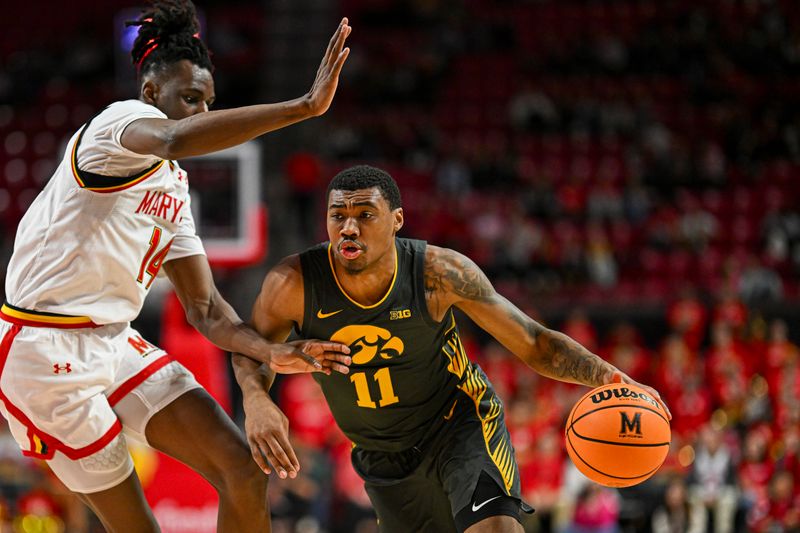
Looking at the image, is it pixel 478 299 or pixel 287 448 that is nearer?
pixel 287 448

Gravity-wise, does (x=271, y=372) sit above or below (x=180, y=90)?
below

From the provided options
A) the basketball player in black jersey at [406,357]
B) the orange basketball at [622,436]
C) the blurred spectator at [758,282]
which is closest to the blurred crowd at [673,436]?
the blurred spectator at [758,282]

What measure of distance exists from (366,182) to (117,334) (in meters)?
1.22

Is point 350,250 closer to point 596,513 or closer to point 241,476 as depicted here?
point 241,476

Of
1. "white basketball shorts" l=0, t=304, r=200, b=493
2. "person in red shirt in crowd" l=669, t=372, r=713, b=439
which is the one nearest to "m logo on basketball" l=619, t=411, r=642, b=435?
"white basketball shorts" l=0, t=304, r=200, b=493

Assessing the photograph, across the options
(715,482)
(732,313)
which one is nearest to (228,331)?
(715,482)

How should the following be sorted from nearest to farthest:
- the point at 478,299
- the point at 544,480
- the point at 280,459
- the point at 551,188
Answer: the point at 280,459
the point at 478,299
the point at 544,480
the point at 551,188

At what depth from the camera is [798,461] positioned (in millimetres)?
10570

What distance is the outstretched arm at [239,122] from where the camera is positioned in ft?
11.4

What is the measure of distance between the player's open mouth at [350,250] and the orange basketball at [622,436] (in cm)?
122

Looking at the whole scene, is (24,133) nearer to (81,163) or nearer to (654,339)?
(654,339)

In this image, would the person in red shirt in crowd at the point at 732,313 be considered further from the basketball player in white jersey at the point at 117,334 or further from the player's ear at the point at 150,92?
the player's ear at the point at 150,92

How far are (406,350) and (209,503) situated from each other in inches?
251

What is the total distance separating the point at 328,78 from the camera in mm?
3566
